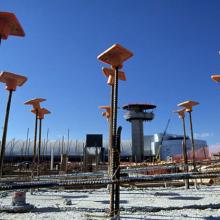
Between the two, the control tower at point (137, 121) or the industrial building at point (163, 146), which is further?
the industrial building at point (163, 146)

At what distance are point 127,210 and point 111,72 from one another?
391 cm

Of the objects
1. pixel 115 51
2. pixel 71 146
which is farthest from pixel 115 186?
pixel 71 146

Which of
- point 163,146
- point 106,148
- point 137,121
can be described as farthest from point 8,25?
point 163,146

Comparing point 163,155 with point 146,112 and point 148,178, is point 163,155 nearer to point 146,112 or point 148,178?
point 146,112

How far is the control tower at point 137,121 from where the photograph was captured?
47125 millimetres

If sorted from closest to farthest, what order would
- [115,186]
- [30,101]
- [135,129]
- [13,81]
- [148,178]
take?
[148,178] → [115,186] → [13,81] → [30,101] → [135,129]

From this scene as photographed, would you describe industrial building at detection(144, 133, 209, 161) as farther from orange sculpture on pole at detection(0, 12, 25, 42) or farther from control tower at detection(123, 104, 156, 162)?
orange sculpture on pole at detection(0, 12, 25, 42)

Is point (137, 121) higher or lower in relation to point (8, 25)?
higher

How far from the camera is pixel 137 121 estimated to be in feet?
161

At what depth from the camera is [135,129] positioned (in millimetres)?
48719

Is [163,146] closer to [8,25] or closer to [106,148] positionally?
[106,148]

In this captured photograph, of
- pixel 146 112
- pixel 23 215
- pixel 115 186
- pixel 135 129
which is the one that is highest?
pixel 146 112

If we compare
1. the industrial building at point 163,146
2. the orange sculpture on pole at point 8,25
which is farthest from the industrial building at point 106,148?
the orange sculpture on pole at point 8,25

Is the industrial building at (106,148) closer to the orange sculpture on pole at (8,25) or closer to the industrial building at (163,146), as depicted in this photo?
the industrial building at (163,146)
